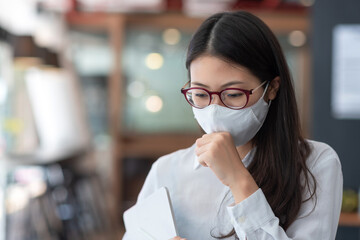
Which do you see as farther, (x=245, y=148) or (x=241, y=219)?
(x=245, y=148)

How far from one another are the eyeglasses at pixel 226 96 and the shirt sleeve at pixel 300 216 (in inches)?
8.9

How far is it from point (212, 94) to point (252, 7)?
611 centimetres

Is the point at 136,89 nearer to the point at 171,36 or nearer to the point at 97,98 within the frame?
the point at 97,98

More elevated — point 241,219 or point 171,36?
point 171,36

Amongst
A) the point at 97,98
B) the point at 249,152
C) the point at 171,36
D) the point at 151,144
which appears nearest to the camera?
the point at 249,152

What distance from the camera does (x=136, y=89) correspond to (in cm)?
736

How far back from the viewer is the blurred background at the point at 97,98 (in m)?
5.74

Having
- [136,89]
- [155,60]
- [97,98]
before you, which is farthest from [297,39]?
[97,98]

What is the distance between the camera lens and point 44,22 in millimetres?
6852

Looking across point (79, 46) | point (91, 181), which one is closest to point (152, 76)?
point (79, 46)

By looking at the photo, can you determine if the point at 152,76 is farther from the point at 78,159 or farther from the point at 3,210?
the point at 3,210

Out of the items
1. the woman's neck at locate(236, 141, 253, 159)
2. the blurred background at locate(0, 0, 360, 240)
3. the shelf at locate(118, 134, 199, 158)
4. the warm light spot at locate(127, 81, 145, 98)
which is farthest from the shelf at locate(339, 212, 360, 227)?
the warm light spot at locate(127, 81, 145, 98)

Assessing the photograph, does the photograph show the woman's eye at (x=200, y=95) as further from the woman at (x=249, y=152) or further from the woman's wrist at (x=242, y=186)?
the woman's wrist at (x=242, y=186)

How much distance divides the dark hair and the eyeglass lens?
0.07m
